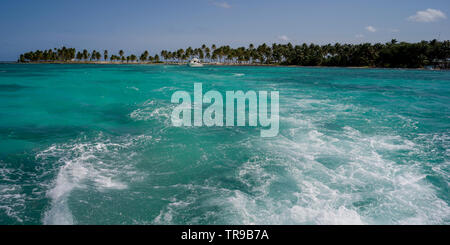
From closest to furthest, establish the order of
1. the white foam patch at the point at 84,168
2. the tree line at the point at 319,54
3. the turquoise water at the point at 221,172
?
the turquoise water at the point at 221,172, the white foam patch at the point at 84,168, the tree line at the point at 319,54

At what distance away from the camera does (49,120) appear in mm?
15719

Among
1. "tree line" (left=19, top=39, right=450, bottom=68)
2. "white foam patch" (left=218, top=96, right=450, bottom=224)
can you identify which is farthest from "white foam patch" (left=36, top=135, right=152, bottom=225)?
"tree line" (left=19, top=39, right=450, bottom=68)

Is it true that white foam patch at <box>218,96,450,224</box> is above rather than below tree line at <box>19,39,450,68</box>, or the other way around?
below

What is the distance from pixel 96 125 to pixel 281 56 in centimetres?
15901

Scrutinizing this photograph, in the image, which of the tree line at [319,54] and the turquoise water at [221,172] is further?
the tree line at [319,54]

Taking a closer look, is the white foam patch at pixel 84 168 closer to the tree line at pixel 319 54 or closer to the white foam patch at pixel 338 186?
the white foam patch at pixel 338 186

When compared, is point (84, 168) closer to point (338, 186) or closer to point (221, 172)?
point (221, 172)

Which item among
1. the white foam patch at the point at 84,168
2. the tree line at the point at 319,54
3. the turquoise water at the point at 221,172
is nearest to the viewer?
the turquoise water at the point at 221,172

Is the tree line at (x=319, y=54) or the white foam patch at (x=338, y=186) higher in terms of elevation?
the tree line at (x=319, y=54)

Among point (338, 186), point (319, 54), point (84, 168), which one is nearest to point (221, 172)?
point (338, 186)

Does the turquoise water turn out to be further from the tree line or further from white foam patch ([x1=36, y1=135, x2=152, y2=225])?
the tree line

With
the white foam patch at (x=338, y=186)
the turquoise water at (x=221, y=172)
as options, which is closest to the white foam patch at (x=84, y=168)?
the turquoise water at (x=221, y=172)
